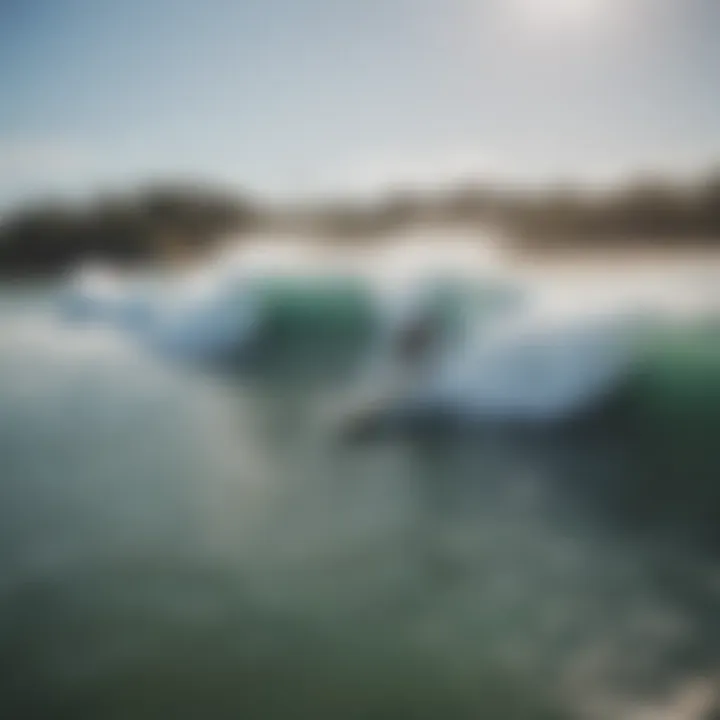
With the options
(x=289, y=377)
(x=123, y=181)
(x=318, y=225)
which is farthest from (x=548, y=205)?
(x=123, y=181)

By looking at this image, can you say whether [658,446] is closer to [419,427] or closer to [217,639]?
[419,427]

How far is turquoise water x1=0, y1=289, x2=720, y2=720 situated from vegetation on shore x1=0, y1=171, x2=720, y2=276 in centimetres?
14

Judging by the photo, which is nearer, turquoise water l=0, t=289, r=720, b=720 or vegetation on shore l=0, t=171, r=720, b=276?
turquoise water l=0, t=289, r=720, b=720

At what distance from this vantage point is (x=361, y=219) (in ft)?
4.84

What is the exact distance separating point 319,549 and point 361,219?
62 cm

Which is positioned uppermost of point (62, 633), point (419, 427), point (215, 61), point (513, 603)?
point (215, 61)

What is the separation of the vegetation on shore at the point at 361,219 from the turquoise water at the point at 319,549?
137mm

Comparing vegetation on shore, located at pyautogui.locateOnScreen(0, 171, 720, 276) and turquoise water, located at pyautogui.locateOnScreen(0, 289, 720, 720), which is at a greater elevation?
vegetation on shore, located at pyautogui.locateOnScreen(0, 171, 720, 276)

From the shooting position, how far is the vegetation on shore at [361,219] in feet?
4.69

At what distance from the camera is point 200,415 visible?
1.46 m

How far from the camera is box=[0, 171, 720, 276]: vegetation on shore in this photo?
4.69 ft

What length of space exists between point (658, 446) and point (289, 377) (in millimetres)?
703

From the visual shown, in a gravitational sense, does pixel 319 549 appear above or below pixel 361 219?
below

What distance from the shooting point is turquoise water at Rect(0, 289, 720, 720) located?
1.27 m
